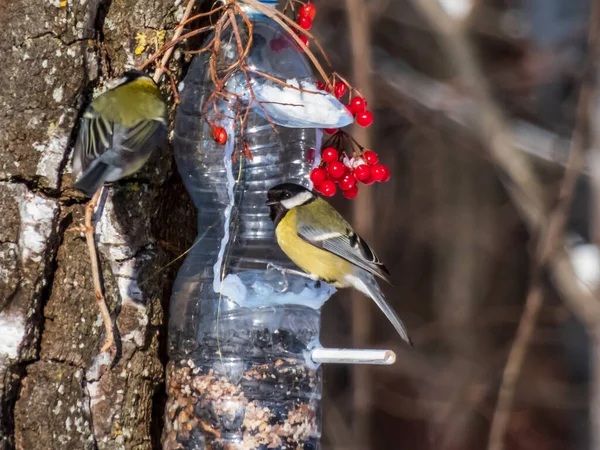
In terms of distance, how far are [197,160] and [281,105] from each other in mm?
319

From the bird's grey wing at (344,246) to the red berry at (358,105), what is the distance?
0.45 m

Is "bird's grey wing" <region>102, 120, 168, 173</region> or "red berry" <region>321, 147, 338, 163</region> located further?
"red berry" <region>321, 147, 338, 163</region>

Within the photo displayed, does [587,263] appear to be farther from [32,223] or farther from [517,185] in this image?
[32,223]

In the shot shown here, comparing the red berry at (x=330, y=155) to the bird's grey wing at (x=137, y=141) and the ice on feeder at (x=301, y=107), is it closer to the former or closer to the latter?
the ice on feeder at (x=301, y=107)

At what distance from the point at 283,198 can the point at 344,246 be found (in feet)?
1.35

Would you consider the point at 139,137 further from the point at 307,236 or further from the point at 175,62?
the point at 307,236

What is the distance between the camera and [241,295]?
237cm

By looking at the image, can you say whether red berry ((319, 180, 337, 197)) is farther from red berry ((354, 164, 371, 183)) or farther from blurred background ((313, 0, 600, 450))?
blurred background ((313, 0, 600, 450))

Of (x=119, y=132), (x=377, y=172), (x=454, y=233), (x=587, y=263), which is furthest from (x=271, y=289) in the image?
(x=454, y=233)

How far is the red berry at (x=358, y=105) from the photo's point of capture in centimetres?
248

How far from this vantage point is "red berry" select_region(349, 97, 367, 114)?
248cm

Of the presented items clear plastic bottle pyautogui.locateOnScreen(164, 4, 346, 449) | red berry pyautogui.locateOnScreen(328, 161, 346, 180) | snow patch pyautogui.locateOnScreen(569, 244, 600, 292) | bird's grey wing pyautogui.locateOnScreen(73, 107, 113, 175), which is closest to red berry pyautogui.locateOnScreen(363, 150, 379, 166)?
red berry pyautogui.locateOnScreen(328, 161, 346, 180)

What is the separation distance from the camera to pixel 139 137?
2.06 meters

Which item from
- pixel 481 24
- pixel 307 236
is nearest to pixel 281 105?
pixel 307 236
